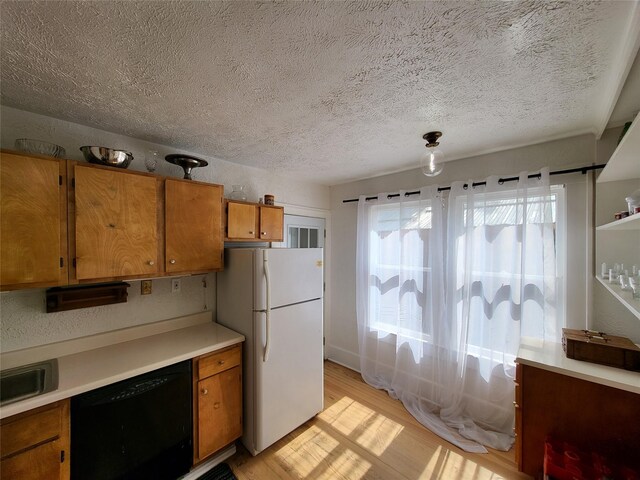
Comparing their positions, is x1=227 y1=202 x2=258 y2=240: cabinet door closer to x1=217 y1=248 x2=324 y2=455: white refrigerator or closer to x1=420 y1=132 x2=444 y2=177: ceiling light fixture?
x1=217 y1=248 x2=324 y2=455: white refrigerator

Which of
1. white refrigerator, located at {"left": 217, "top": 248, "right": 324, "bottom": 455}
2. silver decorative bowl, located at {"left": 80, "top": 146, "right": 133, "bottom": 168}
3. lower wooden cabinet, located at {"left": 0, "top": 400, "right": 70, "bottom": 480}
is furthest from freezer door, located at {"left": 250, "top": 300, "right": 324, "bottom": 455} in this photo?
silver decorative bowl, located at {"left": 80, "top": 146, "right": 133, "bottom": 168}

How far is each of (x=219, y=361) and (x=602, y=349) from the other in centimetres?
249

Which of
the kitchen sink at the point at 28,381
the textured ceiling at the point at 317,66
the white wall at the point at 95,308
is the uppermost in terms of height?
the textured ceiling at the point at 317,66

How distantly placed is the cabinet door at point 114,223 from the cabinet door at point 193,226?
0.10m

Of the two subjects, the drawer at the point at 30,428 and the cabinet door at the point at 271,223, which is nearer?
the drawer at the point at 30,428

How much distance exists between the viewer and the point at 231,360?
189 centimetres

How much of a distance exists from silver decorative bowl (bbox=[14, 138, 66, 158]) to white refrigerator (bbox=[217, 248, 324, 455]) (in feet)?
3.99

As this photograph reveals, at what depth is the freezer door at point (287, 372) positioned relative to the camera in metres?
1.89

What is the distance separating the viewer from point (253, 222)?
7.86ft

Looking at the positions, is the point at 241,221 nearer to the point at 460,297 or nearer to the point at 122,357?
the point at 122,357

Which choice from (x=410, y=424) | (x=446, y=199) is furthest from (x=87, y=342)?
(x=446, y=199)

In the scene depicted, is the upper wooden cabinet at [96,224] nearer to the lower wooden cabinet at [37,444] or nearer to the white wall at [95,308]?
the white wall at [95,308]

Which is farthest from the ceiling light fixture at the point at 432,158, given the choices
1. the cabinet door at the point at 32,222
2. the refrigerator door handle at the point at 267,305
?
the cabinet door at the point at 32,222

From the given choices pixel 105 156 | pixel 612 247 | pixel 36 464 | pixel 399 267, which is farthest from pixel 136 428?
pixel 612 247
